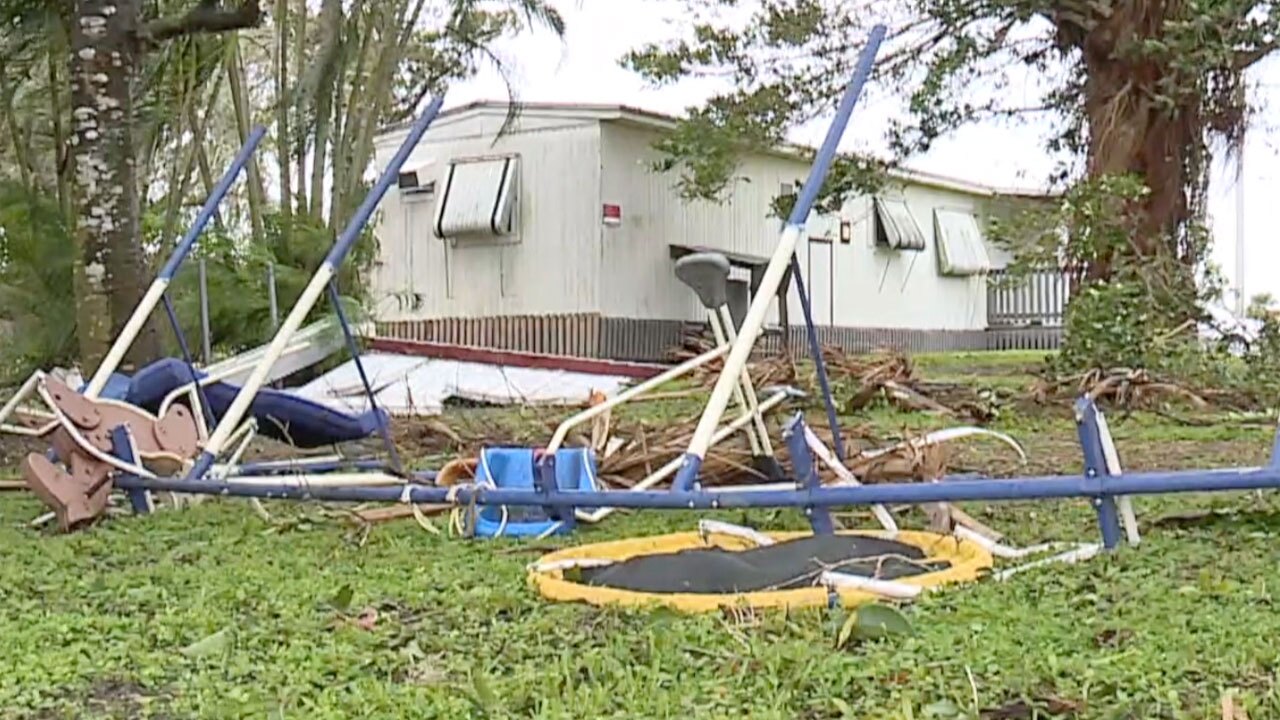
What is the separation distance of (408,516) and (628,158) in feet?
33.7

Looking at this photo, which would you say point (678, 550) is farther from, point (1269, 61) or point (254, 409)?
point (1269, 61)

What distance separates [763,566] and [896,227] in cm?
1511

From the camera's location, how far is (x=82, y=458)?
3.74m

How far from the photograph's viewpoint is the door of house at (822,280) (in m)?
16.2

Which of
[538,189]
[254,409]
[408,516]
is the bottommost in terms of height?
[408,516]

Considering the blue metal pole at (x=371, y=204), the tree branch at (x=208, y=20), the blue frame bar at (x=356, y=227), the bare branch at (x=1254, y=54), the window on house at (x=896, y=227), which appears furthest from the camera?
the window on house at (x=896, y=227)

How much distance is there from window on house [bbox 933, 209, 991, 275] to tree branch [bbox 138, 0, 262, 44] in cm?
1367

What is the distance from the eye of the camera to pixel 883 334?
17578 mm

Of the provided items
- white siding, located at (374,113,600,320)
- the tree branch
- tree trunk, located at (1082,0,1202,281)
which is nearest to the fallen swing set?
the tree branch

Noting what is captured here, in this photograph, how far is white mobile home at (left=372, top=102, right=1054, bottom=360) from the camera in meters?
13.5

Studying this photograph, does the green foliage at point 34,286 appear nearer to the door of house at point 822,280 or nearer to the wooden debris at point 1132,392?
the wooden debris at point 1132,392

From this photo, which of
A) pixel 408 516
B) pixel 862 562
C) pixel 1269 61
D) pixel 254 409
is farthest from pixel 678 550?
pixel 1269 61

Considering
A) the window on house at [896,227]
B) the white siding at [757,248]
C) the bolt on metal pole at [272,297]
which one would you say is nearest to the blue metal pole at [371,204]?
the bolt on metal pole at [272,297]

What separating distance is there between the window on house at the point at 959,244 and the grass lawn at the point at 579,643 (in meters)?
A: 15.4
